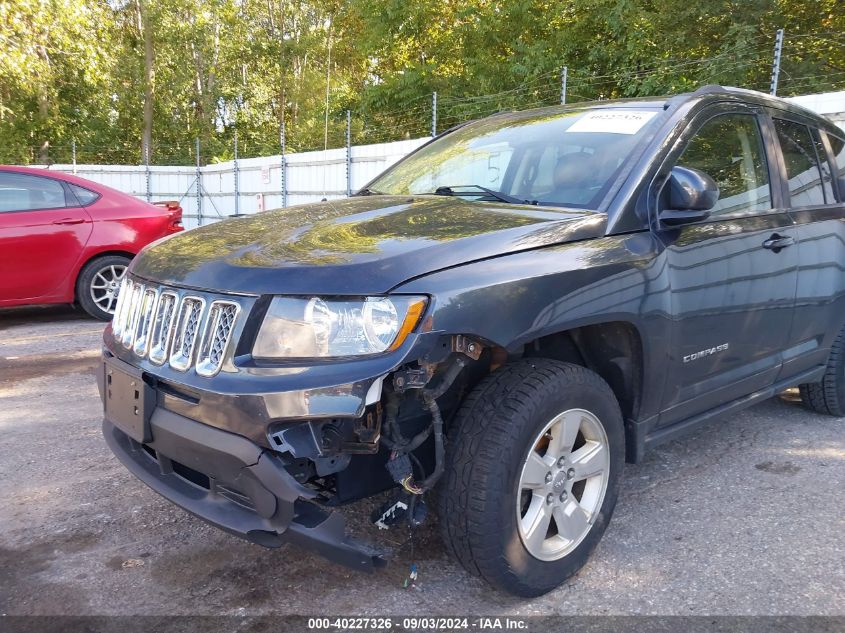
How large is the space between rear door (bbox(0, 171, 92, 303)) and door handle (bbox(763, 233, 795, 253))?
5.97 m

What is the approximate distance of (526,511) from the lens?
2420 mm

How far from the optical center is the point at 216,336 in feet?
7.11

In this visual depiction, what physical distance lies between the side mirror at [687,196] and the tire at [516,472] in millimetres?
714

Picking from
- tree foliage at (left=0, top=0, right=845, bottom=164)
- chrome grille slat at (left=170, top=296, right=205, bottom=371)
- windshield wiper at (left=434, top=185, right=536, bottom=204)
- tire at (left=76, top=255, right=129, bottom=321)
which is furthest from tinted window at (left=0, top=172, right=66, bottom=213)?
tree foliage at (left=0, top=0, right=845, bottom=164)

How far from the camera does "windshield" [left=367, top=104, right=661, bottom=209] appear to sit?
2.89 metres

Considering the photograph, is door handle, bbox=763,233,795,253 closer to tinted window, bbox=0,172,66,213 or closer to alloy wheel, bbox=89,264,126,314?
alloy wheel, bbox=89,264,126,314

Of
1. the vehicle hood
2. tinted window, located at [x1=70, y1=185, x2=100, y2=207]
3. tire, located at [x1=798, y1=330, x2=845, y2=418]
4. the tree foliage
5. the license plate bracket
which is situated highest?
the tree foliage

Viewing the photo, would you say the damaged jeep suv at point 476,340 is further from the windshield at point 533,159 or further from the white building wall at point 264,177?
the white building wall at point 264,177

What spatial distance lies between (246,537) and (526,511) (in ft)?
3.00

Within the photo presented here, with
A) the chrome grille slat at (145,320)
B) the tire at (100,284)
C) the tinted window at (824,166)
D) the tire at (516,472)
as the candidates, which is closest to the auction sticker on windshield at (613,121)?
the tire at (516,472)

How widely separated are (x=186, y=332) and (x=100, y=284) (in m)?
5.41

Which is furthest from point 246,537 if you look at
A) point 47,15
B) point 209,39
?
point 209,39

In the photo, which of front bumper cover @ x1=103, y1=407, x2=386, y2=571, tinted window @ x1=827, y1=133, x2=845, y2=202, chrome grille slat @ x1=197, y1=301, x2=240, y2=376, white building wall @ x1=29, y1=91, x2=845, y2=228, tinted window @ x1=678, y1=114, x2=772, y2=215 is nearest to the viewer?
front bumper cover @ x1=103, y1=407, x2=386, y2=571

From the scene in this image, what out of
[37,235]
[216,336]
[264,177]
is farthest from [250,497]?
[264,177]
